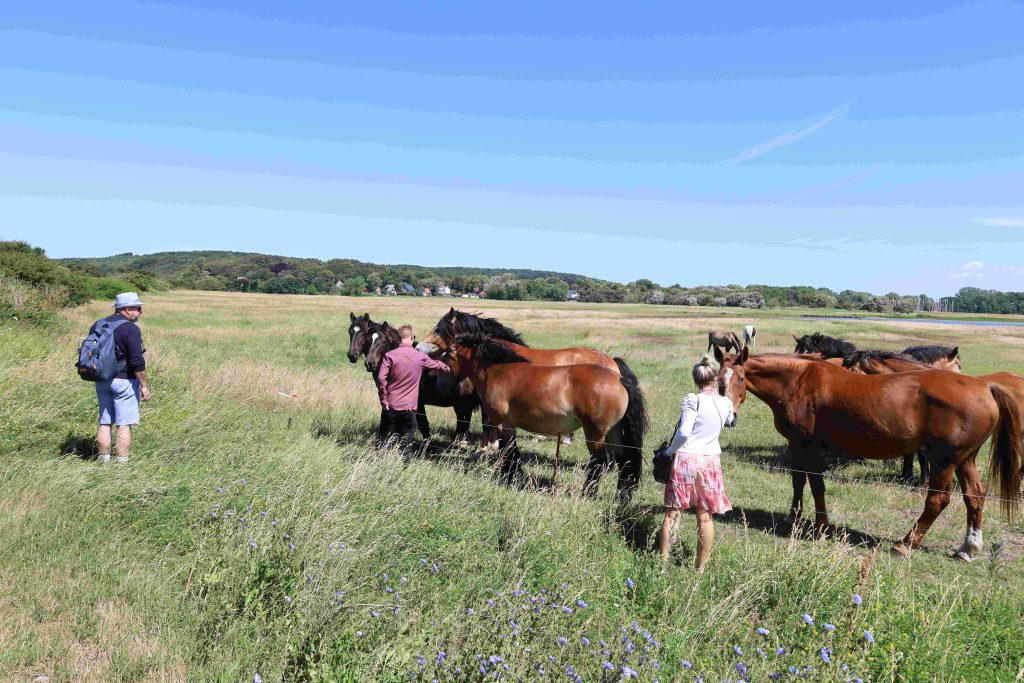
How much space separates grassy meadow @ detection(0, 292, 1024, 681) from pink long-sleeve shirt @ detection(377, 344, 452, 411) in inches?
40.6

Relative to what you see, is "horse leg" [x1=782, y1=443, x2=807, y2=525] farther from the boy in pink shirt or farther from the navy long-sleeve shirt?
the navy long-sleeve shirt

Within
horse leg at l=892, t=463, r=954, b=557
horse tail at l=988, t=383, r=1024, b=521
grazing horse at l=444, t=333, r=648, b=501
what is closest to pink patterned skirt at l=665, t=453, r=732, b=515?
grazing horse at l=444, t=333, r=648, b=501

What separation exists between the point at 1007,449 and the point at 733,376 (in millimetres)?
2847

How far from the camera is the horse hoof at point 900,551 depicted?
230 inches

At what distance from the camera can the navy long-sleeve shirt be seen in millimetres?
6031

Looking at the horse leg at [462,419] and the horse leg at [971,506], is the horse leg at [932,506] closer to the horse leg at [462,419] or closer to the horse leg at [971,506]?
the horse leg at [971,506]

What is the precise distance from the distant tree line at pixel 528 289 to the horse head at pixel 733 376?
4135 inches

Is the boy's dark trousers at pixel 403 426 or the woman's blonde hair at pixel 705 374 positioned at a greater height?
the woman's blonde hair at pixel 705 374

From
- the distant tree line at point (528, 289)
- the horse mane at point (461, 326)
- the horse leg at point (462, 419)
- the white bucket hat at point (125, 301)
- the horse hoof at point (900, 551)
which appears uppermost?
the distant tree line at point (528, 289)

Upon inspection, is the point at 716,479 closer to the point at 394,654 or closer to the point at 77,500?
the point at 394,654

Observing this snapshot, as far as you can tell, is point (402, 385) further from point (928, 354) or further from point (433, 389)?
point (928, 354)

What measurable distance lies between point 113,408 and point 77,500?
169 cm

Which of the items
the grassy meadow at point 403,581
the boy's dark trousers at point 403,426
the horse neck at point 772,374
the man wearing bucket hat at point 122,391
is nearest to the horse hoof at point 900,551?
the grassy meadow at point 403,581

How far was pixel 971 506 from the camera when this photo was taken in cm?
598
